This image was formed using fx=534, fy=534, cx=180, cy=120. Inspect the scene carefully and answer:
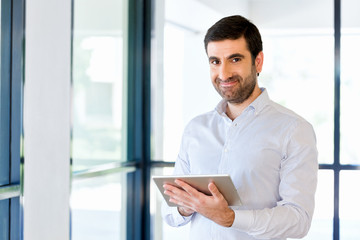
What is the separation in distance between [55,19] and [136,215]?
170 centimetres

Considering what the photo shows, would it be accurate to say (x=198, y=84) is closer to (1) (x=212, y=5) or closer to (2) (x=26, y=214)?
(1) (x=212, y=5)

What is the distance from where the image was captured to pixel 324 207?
3.50m

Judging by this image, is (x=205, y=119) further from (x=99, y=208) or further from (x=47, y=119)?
(x=99, y=208)

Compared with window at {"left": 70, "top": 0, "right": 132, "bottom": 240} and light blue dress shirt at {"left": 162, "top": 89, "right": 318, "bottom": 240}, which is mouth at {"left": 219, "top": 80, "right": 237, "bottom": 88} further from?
window at {"left": 70, "top": 0, "right": 132, "bottom": 240}

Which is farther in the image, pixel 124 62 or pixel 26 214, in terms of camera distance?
pixel 124 62

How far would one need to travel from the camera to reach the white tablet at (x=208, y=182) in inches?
69.3

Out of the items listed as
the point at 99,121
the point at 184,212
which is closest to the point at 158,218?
the point at 99,121

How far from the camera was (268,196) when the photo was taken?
1994 mm

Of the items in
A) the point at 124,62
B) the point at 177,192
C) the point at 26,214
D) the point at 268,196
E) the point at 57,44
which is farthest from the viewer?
the point at 124,62

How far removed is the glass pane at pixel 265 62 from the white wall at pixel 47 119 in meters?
1.20

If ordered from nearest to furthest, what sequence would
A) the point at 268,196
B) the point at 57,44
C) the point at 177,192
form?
1. the point at 177,192
2. the point at 268,196
3. the point at 57,44

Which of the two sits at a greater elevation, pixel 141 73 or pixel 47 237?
pixel 141 73

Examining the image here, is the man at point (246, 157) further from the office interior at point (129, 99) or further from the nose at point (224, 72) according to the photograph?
the office interior at point (129, 99)

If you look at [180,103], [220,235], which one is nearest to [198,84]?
[180,103]
